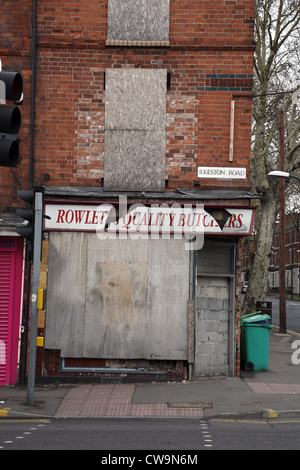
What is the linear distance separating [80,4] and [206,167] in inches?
170

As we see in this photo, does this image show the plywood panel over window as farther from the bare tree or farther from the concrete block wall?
the bare tree

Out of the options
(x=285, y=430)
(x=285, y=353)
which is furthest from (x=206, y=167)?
(x=285, y=353)

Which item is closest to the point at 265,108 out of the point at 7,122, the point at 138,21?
the point at 138,21

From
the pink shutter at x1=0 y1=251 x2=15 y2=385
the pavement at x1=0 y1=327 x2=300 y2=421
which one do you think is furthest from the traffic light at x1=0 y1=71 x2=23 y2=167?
the pink shutter at x1=0 y1=251 x2=15 y2=385

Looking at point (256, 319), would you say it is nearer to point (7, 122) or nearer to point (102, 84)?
→ point (102, 84)

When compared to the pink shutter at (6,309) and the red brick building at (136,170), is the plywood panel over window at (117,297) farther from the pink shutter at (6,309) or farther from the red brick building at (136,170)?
the pink shutter at (6,309)

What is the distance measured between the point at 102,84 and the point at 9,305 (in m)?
4.90

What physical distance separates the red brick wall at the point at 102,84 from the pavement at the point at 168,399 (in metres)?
3.95

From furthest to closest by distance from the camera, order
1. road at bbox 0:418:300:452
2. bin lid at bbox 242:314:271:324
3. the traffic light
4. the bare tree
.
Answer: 1. the bare tree
2. bin lid at bbox 242:314:271:324
3. road at bbox 0:418:300:452
4. the traffic light

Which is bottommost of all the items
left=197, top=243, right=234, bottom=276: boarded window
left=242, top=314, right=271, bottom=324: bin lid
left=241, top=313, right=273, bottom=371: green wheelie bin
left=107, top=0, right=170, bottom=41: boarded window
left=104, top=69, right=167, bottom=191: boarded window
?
left=241, top=313, right=273, bottom=371: green wheelie bin

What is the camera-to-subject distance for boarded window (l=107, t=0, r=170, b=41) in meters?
12.4

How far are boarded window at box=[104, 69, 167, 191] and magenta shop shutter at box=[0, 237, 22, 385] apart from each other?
234 cm

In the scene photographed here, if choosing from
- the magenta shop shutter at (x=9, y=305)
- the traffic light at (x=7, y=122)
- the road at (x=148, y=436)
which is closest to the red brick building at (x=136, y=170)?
the magenta shop shutter at (x=9, y=305)

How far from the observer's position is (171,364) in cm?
1191
